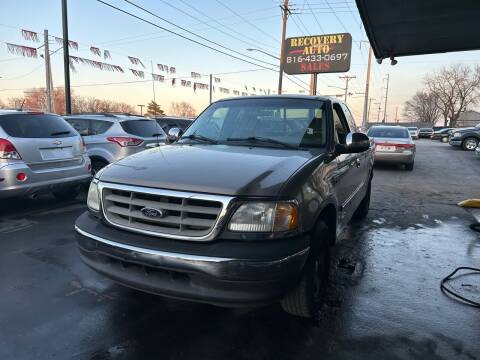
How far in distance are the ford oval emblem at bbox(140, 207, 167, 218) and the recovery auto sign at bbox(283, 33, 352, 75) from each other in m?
27.9

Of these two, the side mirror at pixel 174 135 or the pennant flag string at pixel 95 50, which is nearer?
the side mirror at pixel 174 135

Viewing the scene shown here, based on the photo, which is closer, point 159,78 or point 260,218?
point 260,218

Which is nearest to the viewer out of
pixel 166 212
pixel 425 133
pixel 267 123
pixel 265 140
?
pixel 166 212

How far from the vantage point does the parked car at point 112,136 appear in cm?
765

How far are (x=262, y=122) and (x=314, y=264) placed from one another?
5.29 ft

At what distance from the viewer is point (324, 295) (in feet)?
10.9

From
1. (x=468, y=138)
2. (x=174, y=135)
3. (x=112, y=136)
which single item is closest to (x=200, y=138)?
(x=174, y=135)

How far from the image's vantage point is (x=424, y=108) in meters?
97.5

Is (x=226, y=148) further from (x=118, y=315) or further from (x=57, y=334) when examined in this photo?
(x=57, y=334)

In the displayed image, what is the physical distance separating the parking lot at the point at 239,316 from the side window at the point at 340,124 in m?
1.46

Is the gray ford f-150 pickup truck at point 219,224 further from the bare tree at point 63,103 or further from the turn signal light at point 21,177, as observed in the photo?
the bare tree at point 63,103

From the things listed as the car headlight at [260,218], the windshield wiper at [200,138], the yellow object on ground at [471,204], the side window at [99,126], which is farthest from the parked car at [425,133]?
the car headlight at [260,218]

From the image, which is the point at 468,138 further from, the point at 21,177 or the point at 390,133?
the point at 21,177

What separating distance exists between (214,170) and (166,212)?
18.1 inches
